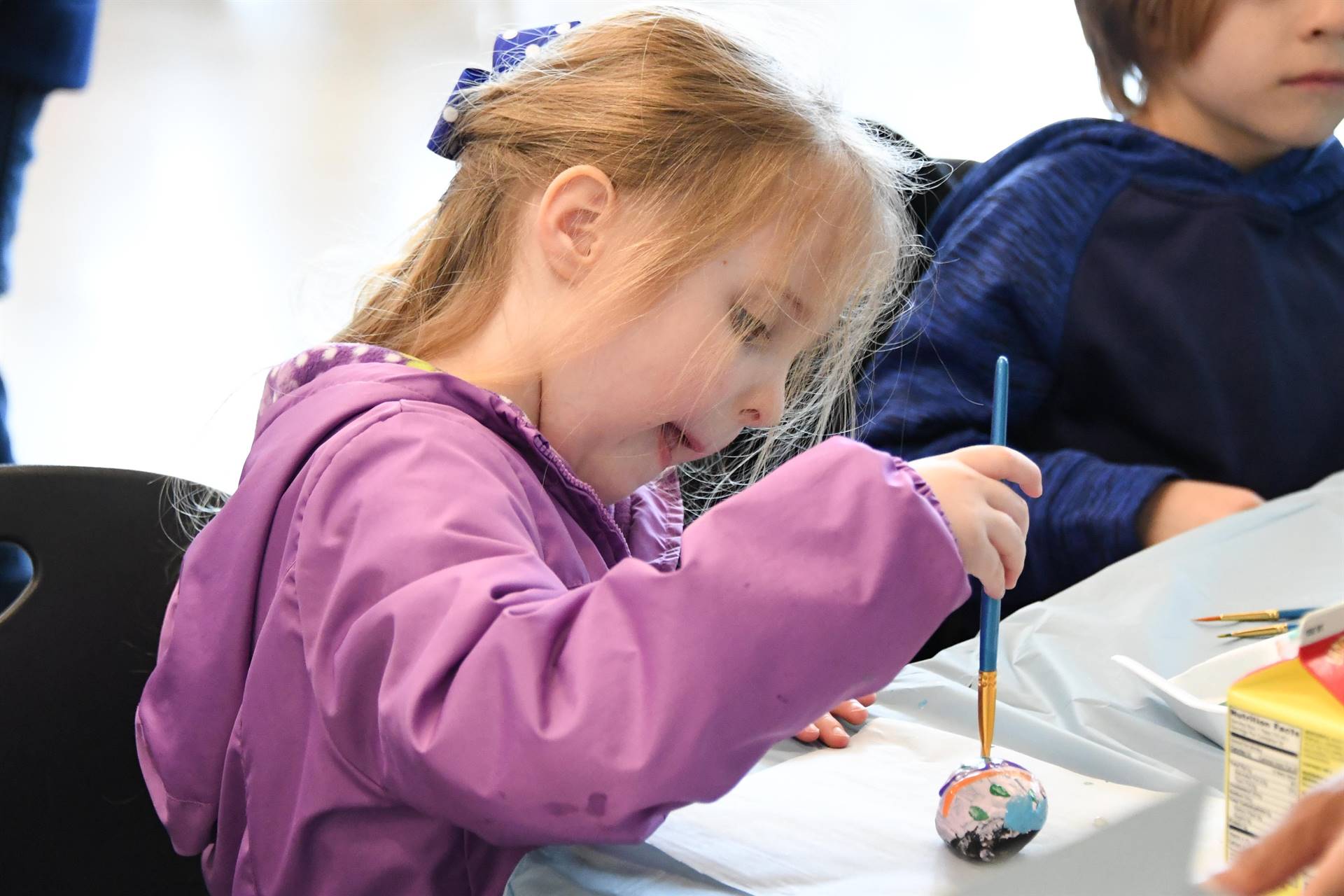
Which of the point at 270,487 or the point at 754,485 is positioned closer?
the point at 754,485

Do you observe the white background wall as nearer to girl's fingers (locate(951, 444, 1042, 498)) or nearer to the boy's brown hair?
Answer: the boy's brown hair

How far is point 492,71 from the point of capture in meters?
0.90

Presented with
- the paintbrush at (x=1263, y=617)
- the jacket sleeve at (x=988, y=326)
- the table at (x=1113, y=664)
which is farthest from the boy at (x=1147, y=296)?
the paintbrush at (x=1263, y=617)

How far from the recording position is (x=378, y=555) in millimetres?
566

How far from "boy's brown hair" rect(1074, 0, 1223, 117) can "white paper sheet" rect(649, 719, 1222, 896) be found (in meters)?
0.82

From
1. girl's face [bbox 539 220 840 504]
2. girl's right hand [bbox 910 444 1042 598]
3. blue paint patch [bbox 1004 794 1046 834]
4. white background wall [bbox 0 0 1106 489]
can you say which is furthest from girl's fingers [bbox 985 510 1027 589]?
white background wall [bbox 0 0 1106 489]

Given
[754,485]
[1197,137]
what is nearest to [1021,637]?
[754,485]

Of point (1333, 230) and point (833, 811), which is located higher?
point (1333, 230)

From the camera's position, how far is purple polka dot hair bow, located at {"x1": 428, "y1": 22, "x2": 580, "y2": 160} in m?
0.87

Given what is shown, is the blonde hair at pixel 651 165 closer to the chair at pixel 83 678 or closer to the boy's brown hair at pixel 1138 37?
the chair at pixel 83 678

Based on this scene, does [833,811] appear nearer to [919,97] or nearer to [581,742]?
[581,742]

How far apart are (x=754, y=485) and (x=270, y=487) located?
28 centimetres

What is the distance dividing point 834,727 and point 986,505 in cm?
18

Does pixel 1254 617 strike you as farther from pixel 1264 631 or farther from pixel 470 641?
pixel 470 641
